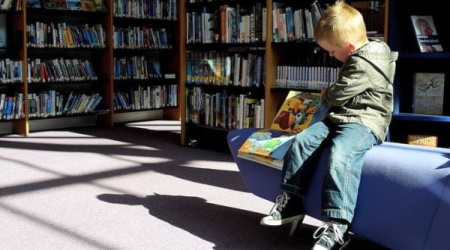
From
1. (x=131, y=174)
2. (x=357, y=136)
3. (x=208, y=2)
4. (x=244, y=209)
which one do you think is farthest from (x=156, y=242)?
(x=208, y=2)

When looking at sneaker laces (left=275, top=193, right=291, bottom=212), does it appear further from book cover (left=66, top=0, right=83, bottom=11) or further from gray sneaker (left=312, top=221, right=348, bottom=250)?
book cover (left=66, top=0, right=83, bottom=11)

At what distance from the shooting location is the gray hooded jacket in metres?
2.33

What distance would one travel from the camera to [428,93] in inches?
139

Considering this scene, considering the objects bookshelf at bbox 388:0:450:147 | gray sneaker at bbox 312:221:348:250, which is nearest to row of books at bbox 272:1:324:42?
bookshelf at bbox 388:0:450:147

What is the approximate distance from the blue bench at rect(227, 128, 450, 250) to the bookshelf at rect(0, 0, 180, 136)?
14.4ft

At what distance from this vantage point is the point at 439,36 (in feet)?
11.7

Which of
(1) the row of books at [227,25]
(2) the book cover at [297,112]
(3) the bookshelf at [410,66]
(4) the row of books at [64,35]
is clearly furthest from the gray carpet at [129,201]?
(4) the row of books at [64,35]

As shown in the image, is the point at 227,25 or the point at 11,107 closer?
the point at 227,25

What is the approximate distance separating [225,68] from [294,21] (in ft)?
2.72

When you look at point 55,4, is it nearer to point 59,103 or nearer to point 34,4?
point 34,4

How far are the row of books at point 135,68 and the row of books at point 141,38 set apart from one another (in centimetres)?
16

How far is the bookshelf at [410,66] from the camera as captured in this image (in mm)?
3543

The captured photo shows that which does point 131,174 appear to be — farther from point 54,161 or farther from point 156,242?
point 156,242

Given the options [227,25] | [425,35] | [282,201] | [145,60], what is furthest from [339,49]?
[145,60]
